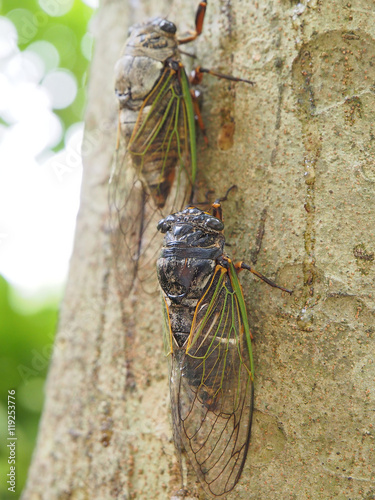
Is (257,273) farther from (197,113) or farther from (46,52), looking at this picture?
(46,52)

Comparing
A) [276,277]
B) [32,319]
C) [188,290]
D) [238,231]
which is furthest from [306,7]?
[32,319]

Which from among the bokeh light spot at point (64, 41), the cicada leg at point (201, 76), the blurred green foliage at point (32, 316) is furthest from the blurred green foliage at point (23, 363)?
the bokeh light spot at point (64, 41)

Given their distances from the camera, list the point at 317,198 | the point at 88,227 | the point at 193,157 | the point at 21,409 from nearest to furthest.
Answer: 1. the point at 317,198
2. the point at 193,157
3. the point at 88,227
4. the point at 21,409

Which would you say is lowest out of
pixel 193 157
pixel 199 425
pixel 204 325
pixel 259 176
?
pixel 199 425

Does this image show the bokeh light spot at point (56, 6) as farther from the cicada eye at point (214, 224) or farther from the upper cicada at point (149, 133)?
the cicada eye at point (214, 224)

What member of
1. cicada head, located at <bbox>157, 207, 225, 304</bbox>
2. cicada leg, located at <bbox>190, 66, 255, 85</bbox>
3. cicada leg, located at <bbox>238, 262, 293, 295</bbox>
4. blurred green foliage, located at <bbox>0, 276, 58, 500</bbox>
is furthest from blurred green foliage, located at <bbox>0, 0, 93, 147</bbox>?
cicada leg, located at <bbox>238, 262, 293, 295</bbox>

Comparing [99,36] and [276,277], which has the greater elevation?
[99,36]

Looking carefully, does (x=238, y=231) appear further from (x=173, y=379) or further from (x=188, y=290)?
(x=173, y=379)
